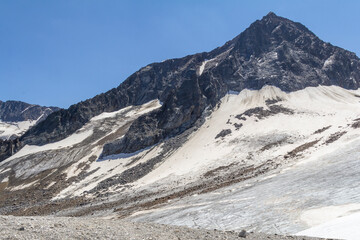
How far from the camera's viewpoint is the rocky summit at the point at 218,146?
1088 inches

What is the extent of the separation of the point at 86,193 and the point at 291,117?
50.6 meters

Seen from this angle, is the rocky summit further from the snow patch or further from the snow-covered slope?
the snow patch

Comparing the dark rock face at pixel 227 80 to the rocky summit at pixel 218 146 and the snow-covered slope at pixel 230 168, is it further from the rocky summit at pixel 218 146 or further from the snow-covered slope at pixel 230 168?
the snow-covered slope at pixel 230 168

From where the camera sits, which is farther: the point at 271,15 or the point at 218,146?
the point at 271,15

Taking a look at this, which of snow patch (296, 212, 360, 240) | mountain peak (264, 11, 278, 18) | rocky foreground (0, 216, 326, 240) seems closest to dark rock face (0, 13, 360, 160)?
mountain peak (264, 11, 278, 18)

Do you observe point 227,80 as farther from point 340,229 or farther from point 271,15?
point 340,229

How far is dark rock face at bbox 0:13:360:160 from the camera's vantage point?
88688 millimetres

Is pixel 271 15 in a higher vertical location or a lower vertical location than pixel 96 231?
higher

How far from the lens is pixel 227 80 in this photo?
107 m

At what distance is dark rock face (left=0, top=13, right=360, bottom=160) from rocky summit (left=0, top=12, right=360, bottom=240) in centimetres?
51

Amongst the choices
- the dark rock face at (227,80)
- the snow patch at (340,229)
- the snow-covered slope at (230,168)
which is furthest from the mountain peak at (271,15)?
the snow patch at (340,229)

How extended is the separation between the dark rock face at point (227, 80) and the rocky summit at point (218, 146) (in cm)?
51

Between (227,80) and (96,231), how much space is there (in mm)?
96685

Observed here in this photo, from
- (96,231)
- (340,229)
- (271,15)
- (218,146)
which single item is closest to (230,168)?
(218,146)
